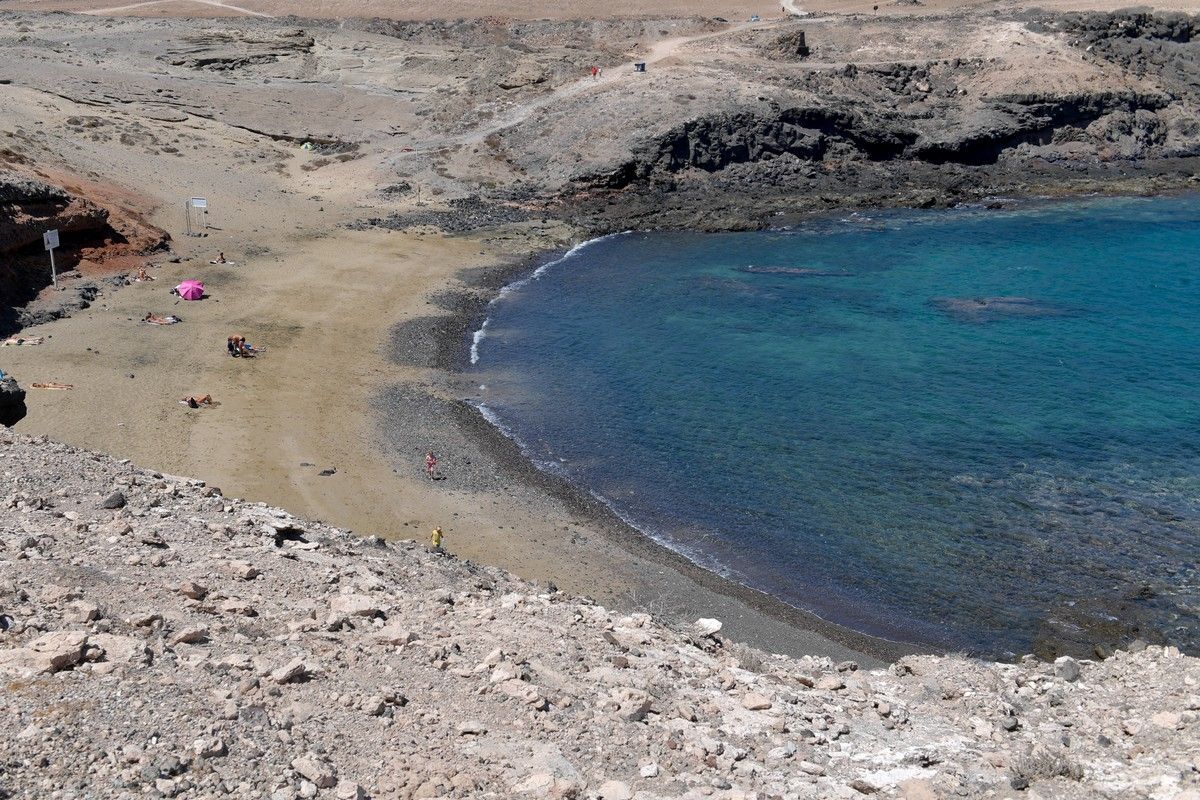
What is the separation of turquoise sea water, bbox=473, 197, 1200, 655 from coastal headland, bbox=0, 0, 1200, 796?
1.75 metres

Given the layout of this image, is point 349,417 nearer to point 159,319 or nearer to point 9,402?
point 159,319

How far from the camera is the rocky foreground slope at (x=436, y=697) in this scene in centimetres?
1217

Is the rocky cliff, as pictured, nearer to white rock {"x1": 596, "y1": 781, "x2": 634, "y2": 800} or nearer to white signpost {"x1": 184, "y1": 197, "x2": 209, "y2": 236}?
white signpost {"x1": 184, "y1": 197, "x2": 209, "y2": 236}

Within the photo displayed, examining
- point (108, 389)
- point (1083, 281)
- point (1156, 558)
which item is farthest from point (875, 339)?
point (108, 389)

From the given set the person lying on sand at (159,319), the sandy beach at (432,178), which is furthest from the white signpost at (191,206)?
the person lying on sand at (159,319)

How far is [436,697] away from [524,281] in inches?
1468

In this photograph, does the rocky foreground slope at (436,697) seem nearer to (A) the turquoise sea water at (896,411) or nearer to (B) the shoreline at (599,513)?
(B) the shoreline at (599,513)

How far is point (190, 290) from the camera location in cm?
4325

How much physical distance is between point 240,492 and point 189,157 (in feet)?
123

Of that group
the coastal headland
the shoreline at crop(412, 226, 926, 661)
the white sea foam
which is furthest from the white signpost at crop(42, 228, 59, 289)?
the white sea foam

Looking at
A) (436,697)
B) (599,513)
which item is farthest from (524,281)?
(436,697)

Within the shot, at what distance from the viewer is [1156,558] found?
2752cm

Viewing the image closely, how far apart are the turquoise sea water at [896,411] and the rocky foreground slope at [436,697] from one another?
8087 millimetres

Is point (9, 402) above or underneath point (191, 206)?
underneath
